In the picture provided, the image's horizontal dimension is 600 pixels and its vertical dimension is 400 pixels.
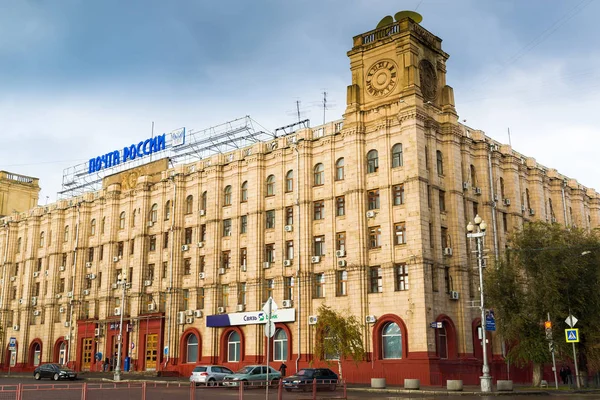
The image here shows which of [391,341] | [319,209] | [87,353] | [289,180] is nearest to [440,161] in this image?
[319,209]

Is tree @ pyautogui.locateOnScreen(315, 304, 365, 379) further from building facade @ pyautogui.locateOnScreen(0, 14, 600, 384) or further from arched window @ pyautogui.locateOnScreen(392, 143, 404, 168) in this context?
arched window @ pyautogui.locateOnScreen(392, 143, 404, 168)

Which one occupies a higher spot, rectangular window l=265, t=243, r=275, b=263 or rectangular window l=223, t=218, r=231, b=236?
rectangular window l=223, t=218, r=231, b=236

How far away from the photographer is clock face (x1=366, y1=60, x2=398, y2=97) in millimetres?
47475

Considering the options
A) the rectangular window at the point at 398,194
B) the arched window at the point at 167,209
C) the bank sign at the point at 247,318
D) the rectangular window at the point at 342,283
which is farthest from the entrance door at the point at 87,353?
the rectangular window at the point at 398,194

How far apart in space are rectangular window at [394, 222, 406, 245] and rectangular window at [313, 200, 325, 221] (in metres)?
6.52

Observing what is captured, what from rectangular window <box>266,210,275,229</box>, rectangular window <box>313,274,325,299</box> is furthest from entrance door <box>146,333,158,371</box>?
rectangular window <box>313,274,325,299</box>

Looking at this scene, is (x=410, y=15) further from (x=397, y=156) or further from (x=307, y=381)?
(x=307, y=381)

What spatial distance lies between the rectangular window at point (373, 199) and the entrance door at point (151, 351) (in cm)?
2343

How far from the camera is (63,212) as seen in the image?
7169 cm

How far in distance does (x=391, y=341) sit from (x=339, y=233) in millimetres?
8595

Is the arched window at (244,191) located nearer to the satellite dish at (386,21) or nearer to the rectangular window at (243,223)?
the rectangular window at (243,223)

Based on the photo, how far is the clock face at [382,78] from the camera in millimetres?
47475

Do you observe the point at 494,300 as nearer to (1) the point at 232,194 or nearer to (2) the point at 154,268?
(1) the point at 232,194

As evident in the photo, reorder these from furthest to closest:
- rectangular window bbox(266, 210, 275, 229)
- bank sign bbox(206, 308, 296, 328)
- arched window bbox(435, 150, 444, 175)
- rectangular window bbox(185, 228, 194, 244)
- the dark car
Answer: rectangular window bbox(185, 228, 194, 244) → rectangular window bbox(266, 210, 275, 229) → bank sign bbox(206, 308, 296, 328) → arched window bbox(435, 150, 444, 175) → the dark car
